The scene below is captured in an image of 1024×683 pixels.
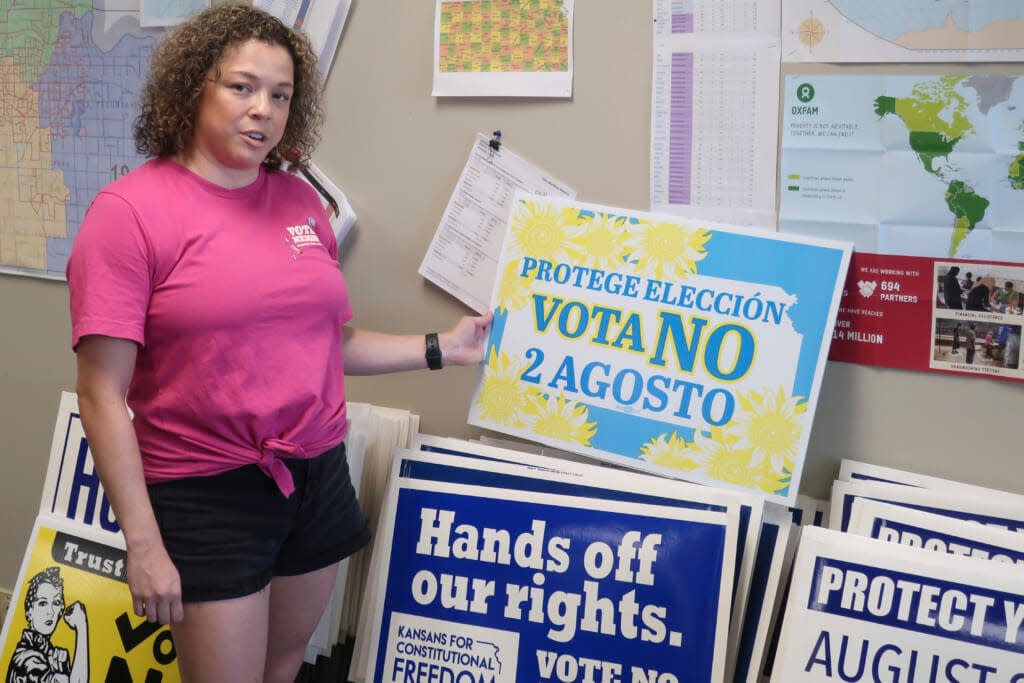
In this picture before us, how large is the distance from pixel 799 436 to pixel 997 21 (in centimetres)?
69

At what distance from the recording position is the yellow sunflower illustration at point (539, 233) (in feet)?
5.28

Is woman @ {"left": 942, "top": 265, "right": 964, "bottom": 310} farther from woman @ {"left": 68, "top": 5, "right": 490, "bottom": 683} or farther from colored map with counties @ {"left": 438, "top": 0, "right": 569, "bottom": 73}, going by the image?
woman @ {"left": 68, "top": 5, "right": 490, "bottom": 683}

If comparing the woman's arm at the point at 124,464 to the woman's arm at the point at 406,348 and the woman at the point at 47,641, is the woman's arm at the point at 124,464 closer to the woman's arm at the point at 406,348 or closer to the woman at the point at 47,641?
the woman's arm at the point at 406,348

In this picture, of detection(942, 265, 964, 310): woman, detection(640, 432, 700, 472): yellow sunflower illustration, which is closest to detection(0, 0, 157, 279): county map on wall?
detection(640, 432, 700, 472): yellow sunflower illustration

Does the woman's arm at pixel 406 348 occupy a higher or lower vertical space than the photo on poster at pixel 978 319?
lower

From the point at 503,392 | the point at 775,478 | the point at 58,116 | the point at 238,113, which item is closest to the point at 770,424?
the point at 775,478

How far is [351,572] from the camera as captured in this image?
5.90 ft

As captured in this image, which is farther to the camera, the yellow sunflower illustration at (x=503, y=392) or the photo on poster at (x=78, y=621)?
the photo on poster at (x=78, y=621)

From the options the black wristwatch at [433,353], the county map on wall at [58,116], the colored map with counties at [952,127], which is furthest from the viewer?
the county map on wall at [58,116]

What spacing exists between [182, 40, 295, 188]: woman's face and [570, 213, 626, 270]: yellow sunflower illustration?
0.56 metres

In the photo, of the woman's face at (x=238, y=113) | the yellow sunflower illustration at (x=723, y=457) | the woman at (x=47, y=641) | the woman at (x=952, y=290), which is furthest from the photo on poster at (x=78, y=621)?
the woman at (x=952, y=290)

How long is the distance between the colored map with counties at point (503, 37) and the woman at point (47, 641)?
1.27 meters

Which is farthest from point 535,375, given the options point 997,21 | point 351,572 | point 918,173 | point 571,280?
Answer: point 997,21

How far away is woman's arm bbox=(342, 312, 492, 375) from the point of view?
1.56 m
